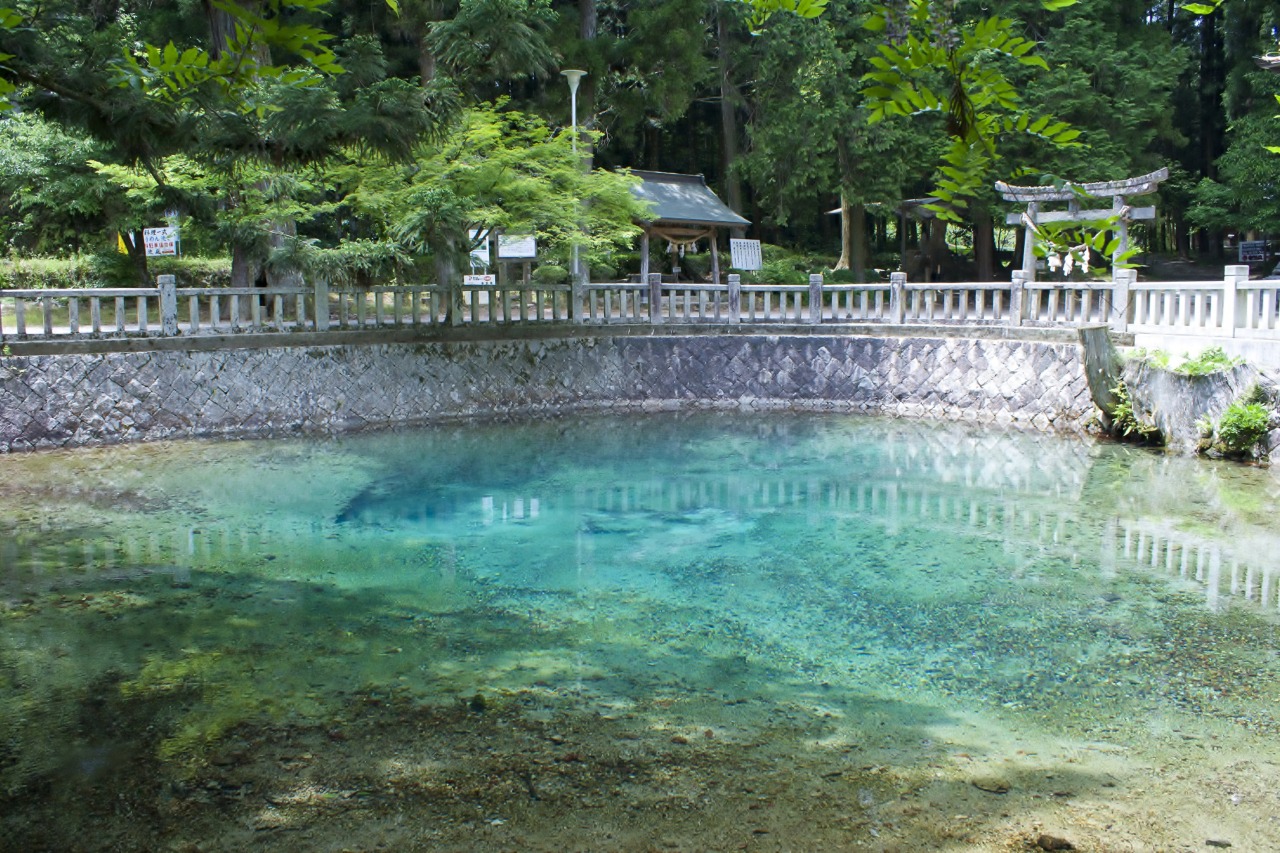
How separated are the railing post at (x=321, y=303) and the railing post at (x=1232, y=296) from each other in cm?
1191

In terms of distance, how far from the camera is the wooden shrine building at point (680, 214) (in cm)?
2334

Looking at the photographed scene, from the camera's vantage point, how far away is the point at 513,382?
Answer: 1722 centimetres

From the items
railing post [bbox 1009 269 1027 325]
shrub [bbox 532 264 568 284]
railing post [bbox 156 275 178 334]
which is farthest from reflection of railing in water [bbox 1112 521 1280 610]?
railing post [bbox 156 275 178 334]

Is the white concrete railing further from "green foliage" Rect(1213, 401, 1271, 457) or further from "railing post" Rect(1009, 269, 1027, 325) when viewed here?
"green foliage" Rect(1213, 401, 1271, 457)

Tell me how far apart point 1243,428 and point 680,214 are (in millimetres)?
13529

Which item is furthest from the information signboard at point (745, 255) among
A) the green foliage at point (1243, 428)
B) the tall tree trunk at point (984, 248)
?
the green foliage at point (1243, 428)

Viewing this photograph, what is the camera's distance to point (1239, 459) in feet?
42.3

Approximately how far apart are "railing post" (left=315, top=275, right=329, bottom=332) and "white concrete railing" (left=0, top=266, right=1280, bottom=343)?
15mm

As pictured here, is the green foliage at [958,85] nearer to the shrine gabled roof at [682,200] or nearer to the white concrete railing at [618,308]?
the white concrete railing at [618,308]

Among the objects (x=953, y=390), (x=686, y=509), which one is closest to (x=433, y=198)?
(x=686, y=509)

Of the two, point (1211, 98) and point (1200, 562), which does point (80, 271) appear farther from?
point (1211, 98)

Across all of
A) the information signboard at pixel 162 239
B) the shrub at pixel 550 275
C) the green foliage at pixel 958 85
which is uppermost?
the information signboard at pixel 162 239

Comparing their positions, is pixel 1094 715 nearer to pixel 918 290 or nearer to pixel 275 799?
pixel 275 799

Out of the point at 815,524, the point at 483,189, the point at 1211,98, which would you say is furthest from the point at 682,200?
the point at 1211,98
